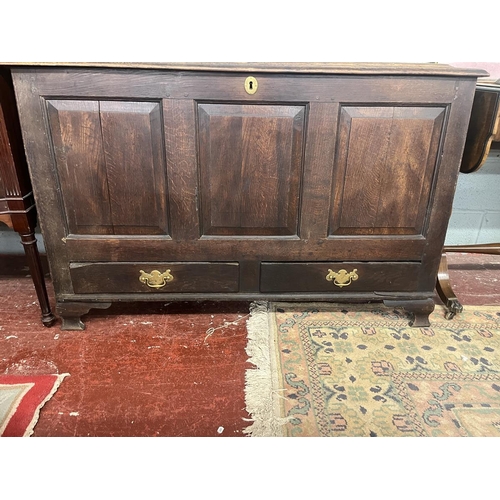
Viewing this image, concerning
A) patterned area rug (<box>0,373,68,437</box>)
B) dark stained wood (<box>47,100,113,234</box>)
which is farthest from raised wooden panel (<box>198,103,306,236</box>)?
patterned area rug (<box>0,373,68,437</box>)

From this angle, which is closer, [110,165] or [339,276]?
[110,165]

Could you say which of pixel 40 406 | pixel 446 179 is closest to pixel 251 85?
pixel 446 179

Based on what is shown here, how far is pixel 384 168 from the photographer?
1439 millimetres

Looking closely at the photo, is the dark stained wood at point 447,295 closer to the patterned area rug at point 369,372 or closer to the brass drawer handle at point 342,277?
the patterned area rug at point 369,372

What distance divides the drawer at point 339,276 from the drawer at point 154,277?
0.52 feet

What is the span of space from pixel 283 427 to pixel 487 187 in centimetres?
184

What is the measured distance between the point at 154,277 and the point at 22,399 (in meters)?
A: 0.59

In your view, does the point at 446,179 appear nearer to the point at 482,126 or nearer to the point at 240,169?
the point at 482,126

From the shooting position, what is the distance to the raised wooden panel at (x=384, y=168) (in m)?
1.37

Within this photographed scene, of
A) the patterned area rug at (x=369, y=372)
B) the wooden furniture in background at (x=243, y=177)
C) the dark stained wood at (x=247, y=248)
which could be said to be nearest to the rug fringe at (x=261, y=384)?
the patterned area rug at (x=369, y=372)

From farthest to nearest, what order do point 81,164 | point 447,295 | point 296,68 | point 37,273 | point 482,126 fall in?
point 447,295 → point 37,273 → point 482,126 → point 81,164 → point 296,68

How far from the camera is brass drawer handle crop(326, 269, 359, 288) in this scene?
1607mm

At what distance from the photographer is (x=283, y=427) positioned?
1255 mm
